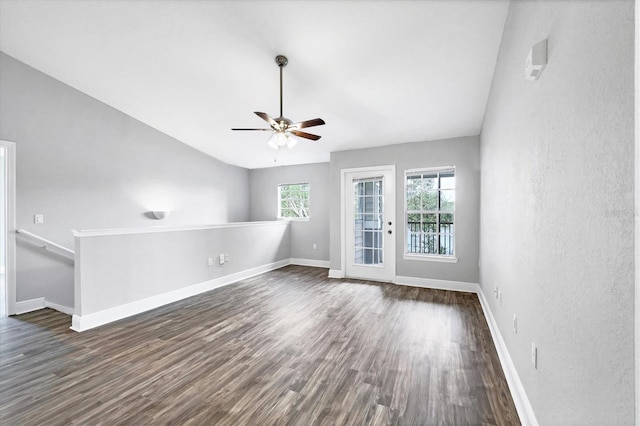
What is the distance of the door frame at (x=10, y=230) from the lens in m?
3.60

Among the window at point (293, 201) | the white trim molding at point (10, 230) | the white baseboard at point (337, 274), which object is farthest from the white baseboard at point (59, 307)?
the window at point (293, 201)

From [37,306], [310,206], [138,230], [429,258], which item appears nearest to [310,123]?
[138,230]

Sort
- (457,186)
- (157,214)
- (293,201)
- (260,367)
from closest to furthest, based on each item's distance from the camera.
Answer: (260,367), (457,186), (157,214), (293,201)

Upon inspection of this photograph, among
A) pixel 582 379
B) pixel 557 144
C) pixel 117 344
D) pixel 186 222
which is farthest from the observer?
pixel 186 222

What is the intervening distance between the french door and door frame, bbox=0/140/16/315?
4.87 metres

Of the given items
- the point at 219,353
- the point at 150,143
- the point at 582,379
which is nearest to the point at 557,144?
the point at 582,379

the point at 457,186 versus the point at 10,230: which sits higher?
the point at 457,186

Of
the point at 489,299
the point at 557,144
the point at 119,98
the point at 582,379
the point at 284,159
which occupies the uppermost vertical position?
the point at 119,98

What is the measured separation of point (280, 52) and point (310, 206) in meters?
4.03

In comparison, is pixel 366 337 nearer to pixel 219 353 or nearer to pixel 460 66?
pixel 219 353

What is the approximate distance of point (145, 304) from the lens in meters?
3.65

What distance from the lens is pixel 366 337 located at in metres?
2.86

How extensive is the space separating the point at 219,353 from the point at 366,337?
4.73 feet

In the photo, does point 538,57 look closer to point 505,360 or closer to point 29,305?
point 505,360
